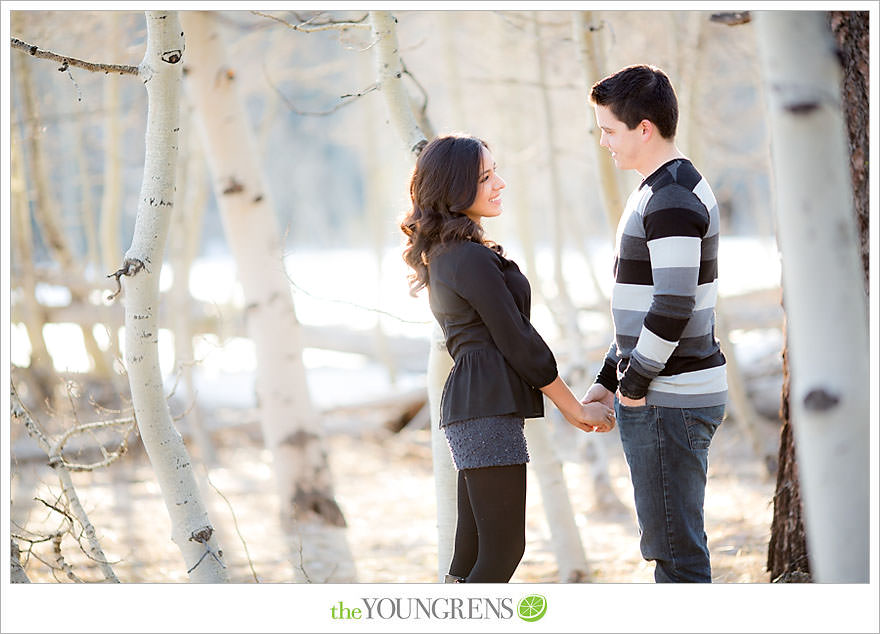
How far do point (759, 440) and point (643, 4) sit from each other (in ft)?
12.2

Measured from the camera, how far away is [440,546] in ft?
8.91

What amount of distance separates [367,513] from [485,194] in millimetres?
3206

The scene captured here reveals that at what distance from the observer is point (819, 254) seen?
1.58 metres

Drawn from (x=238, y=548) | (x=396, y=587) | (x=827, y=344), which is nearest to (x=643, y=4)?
(x=827, y=344)

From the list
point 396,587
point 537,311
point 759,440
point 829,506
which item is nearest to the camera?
point 829,506

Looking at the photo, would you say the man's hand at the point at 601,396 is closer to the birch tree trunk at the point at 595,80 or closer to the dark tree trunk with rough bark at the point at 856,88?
the dark tree trunk with rough bark at the point at 856,88

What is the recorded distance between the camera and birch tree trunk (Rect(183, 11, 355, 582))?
4191 mm

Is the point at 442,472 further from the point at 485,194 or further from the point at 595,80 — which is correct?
the point at 595,80

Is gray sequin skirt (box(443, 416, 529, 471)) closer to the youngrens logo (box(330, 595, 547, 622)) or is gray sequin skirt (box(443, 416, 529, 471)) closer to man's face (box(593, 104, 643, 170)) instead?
the youngrens logo (box(330, 595, 547, 622))

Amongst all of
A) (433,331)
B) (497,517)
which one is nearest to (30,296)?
(433,331)

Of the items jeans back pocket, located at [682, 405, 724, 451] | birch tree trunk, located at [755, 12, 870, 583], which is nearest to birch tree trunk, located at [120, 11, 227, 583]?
jeans back pocket, located at [682, 405, 724, 451]

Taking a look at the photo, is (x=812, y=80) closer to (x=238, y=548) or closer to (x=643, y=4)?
(x=643, y=4)

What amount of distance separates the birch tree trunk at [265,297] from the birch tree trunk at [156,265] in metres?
1.74

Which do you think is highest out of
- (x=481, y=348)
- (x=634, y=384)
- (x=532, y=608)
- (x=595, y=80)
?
(x=595, y=80)
